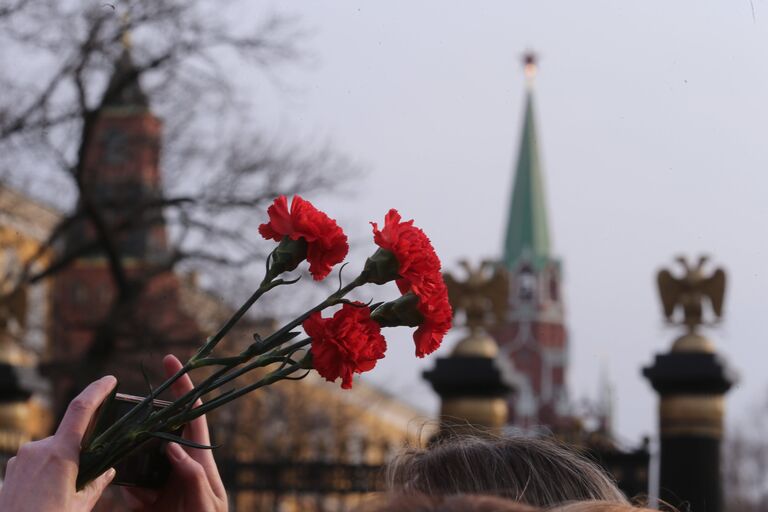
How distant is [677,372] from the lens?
1016 centimetres

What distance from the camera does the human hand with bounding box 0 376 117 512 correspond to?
1.94m

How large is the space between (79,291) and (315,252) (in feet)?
70.7

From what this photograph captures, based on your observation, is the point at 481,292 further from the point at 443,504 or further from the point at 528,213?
the point at 528,213

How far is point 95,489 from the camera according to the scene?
2105 mm

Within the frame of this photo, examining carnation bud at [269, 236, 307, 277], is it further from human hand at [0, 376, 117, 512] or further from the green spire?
the green spire

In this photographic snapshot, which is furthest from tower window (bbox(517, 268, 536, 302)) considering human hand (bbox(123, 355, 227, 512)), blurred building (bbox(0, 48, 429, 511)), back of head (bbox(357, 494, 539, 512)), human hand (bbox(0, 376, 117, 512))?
back of head (bbox(357, 494, 539, 512))

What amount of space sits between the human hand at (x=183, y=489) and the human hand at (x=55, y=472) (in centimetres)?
29

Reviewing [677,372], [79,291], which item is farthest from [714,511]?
[79,291]

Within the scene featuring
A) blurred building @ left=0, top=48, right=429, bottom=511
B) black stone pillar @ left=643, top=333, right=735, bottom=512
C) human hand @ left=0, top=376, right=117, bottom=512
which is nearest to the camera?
human hand @ left=0, top=376, right=117, bottom=512

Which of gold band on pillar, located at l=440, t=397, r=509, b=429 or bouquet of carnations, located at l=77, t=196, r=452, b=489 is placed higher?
gold band on pillar, located at l=440, t=397, r=509, b=429

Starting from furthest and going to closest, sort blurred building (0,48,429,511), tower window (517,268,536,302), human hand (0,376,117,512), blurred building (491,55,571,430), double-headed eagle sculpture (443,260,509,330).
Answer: tower window (517,268,536,302) < blurred building (491,55,571,430) < blurred building (0,48,429,511) < double-headed eagle sculpture (443,260,509,330) < human hand (0,376,117,512)

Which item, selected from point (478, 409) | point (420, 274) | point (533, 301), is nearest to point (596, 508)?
point (420, 274)

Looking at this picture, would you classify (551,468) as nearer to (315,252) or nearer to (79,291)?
(315,252)

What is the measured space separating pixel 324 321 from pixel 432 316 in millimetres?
152
